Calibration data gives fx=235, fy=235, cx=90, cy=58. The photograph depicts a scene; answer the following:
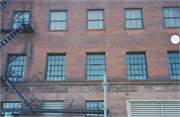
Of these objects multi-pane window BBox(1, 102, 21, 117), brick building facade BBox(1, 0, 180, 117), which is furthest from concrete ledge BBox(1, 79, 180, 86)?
multi-pane window BBox(1, 102, 21, 117)

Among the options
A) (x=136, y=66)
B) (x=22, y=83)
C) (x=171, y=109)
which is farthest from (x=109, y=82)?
(x=22, y=83)

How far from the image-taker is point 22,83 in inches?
Result: 744

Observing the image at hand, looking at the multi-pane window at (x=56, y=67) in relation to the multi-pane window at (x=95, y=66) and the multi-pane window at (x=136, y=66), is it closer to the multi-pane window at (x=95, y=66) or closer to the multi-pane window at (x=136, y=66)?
the multi-pane window at (x=95, y=66)

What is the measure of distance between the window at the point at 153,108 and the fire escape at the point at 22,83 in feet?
8.01

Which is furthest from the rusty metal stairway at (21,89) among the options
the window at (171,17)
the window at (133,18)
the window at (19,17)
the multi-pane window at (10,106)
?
the window at (171,17)

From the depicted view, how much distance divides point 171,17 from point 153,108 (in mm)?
8299

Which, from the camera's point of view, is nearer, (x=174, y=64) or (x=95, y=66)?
(x=174, y=64)

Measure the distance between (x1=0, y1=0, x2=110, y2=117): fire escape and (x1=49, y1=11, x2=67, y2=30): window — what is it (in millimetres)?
1660

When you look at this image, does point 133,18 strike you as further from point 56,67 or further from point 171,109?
point 171,109

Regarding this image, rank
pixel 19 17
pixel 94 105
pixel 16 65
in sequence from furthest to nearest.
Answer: pixel 19 17 → pixel 16 65 → pixel 94 105

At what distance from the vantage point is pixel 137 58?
1989 centimetres

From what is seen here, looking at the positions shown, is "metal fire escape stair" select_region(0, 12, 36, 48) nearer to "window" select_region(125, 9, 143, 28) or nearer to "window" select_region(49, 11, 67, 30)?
"window" select_region(49, 11, 67, 30)

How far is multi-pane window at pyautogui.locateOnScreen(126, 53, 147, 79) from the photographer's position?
63.8ft

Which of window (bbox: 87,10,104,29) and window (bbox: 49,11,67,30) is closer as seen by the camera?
window (bbox: 87,10,104,29)
